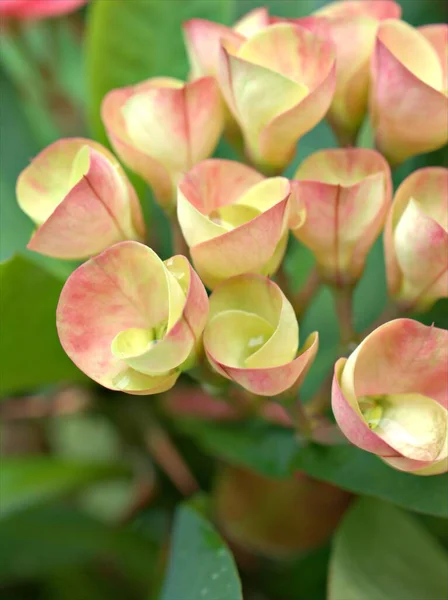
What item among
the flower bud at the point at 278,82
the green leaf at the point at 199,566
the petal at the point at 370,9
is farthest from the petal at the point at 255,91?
the green leaf at the point at 199,566

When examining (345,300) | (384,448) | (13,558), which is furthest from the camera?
(13,558)

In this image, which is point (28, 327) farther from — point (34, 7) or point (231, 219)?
point (34, 7)

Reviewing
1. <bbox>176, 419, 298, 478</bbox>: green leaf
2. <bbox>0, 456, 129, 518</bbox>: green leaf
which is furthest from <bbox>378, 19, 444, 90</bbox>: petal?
<bbox>0, 456, 129, 518</bbox>: green leaf

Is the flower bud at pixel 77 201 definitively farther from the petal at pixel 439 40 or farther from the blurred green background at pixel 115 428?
the petal at pixel 439 40

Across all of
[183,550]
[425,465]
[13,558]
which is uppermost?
[425,465]

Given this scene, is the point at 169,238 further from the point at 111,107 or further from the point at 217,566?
the point at 217,566

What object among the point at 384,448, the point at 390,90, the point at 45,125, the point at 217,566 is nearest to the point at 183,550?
the point at 217,566

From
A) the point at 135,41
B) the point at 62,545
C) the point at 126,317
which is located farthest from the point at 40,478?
the point at 135,41
